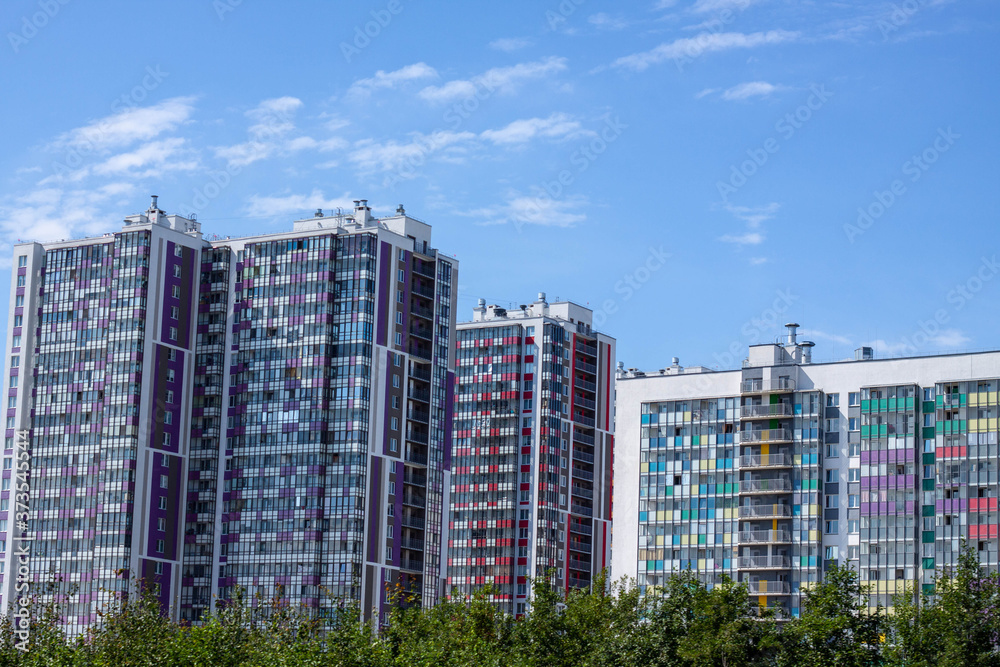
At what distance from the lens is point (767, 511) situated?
168000mm

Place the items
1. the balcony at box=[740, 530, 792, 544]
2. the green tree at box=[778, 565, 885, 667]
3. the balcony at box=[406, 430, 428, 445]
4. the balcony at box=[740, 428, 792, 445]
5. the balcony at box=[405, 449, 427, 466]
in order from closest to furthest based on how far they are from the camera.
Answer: the green tree at box=[778, 565, 885, 667], the balcony at box=[740, 530, 792, 544], the balcony at box=[740, 428, 792, 445], the balcony at box=[405, 449, 427, 466], the balcony at box=[406, 430, 428, 445]

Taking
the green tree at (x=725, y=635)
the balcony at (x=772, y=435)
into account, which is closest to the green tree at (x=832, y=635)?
the green tree at (x=725, y=635)

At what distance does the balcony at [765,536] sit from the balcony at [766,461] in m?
6.70

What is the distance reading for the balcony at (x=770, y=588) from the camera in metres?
166

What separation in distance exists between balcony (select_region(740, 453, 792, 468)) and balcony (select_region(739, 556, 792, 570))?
9.31 m

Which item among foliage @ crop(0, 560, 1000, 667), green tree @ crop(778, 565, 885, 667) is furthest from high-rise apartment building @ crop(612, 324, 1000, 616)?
green tree @ crop(778, 565, 885, 667)

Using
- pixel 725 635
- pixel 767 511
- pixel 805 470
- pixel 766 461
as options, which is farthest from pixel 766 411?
pixel 725 635

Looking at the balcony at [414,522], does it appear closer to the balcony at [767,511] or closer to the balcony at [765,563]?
the balcony at [767,511]

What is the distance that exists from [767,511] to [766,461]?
16.7ft

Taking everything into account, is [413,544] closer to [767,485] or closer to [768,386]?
[767,485]

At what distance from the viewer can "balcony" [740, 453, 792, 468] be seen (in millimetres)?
167750

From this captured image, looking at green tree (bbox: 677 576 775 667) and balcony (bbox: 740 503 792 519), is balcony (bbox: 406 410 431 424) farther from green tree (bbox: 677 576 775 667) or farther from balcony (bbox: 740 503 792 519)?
green tree (bbox: 677 576 775 667)

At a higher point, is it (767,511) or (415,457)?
(415,457)

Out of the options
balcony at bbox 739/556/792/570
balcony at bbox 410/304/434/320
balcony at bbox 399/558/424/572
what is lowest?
balcony at bbox 399/558/424/572
